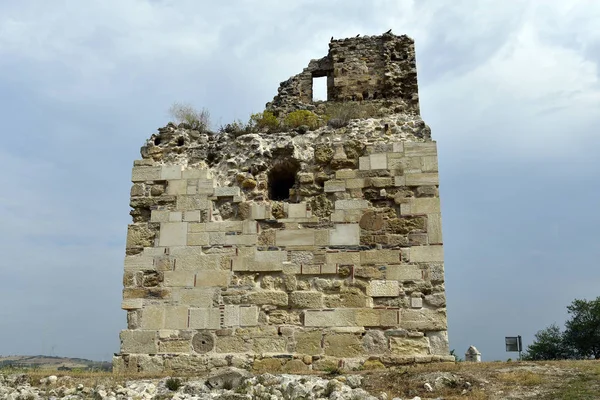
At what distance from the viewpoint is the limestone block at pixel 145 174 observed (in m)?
8.94

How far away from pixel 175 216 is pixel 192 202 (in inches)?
13.5

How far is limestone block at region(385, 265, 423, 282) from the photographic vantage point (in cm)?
779

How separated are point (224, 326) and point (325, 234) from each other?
1.98 metres

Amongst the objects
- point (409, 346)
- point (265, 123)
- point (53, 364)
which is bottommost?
point (53, 364)

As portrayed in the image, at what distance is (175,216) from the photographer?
28.3 feet

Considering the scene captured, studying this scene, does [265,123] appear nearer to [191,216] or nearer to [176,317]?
[191,216]

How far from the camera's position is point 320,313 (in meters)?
7.81

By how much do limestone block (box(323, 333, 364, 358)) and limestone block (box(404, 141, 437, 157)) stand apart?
2881 millimetres

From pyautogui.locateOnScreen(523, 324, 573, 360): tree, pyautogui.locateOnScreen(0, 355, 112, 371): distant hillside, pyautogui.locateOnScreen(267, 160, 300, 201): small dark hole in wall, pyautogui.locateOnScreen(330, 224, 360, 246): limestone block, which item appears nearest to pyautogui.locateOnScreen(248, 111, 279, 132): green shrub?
pyautogui.locateOnScreen(267, 160, 300, 201): small dark hole in wall

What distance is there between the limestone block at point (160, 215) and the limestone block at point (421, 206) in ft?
11.9

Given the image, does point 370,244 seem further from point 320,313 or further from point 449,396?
point 449,396

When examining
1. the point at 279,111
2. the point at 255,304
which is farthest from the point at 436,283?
the point at 279,111

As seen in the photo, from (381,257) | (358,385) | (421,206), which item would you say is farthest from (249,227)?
(358,385)

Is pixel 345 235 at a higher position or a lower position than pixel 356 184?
lower
